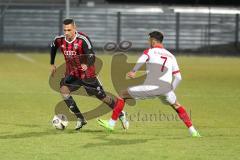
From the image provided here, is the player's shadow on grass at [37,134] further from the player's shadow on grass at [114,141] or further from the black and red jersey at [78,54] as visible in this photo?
the black and red jersey at [78,54]

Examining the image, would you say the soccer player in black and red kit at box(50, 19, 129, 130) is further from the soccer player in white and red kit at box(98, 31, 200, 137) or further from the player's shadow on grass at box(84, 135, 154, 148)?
the player's shadow on grass at box(84, 135, 154, 148)

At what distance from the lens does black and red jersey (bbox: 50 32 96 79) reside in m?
13.3

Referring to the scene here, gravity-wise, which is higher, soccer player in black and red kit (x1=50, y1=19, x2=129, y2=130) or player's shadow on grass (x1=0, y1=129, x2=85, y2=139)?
soccer player in black and red kit (x1=50, y1=19, x2=129, y2=130)

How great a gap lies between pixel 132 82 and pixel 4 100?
193 inches

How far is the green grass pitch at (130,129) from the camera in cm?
1096

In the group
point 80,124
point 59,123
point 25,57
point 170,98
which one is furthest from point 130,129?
point 25,57

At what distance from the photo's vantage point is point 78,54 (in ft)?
44.0

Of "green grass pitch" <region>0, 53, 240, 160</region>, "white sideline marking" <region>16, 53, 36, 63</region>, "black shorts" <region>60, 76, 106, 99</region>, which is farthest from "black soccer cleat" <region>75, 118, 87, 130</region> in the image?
"white sideline marking" <region>16, 53, 36, 63</region>

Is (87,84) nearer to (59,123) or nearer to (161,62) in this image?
(59,123)

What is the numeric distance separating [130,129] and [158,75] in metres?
1.67

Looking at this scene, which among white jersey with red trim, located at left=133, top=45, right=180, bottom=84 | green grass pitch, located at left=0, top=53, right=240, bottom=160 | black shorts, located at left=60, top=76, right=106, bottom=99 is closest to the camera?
green grass pitch, located at left=0, top=53, right=240, bottom=160

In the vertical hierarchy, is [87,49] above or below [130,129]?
above

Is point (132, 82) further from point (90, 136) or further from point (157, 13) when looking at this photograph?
point (157, 13)

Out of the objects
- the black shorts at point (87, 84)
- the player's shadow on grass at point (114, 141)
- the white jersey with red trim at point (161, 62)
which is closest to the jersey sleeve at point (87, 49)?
the black shorts at point (87, 84)
